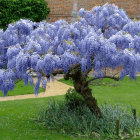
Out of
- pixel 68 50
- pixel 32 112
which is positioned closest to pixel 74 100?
pixel 32 112

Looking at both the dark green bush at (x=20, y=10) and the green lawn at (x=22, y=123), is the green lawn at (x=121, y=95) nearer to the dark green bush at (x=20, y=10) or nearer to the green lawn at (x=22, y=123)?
the green lawn at (x=22, y=123)

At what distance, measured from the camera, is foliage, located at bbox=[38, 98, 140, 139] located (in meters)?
8.67

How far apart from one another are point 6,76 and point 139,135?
3724 millimetres

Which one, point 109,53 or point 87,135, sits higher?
point 109,53

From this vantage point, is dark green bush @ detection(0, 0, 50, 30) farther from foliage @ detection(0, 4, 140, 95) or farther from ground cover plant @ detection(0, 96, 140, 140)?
foliage @ detection(0, 4, 140, 95)

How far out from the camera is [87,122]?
9.05 meters

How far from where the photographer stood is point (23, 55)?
6.99 meters

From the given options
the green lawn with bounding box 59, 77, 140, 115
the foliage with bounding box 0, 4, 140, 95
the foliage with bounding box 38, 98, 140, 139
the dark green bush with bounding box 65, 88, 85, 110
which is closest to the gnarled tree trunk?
the foliage with bounding box 38, 98, 140, 139

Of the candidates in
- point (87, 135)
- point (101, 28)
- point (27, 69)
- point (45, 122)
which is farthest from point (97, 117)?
point (27, 69)

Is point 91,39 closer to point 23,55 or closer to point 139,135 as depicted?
point 23,55

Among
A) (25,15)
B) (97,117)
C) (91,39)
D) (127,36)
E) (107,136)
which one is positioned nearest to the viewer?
(91,39)

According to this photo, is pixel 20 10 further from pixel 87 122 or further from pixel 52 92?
pixel 87 122

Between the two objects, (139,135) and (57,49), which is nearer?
(57,49)

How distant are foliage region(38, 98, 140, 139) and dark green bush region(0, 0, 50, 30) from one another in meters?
9.90
